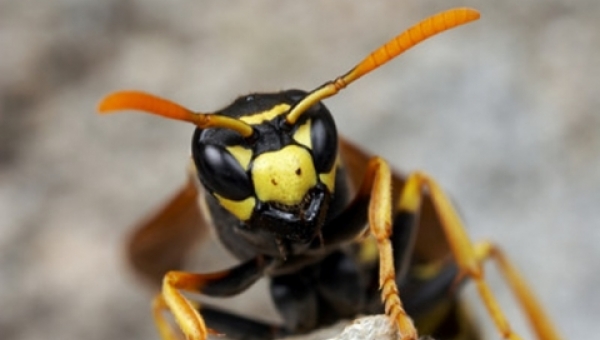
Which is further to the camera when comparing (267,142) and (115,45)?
(115,45)

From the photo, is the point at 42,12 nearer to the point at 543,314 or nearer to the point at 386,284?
the point at 543,314

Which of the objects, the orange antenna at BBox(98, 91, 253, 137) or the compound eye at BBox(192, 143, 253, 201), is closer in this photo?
the orange antenna at BBox(98, 91, 253, 137)

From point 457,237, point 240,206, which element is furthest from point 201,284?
point 457,237

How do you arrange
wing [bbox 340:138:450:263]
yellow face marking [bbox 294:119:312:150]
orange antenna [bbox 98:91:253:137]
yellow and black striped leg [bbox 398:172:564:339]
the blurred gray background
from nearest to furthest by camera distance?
1. orange antenna [bbox 98:91:253:137]
2. yellow face marking [bbox 294:119:312:150]
3. yellow and black striped leg [bbox 398:172:564:339]
4. wing [bbox 340:138:450:263]
5. the blurred gray background

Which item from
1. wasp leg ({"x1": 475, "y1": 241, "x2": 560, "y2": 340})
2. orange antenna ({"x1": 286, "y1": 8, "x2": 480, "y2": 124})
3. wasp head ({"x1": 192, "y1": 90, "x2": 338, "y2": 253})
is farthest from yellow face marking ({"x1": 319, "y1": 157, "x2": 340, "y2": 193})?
wasp leg ({"x1": 475, "y1": 241, "x2": 560, "y2": 340})

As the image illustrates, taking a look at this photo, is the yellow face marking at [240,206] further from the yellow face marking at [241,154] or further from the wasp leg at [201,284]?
the wasp leg at [201,284]

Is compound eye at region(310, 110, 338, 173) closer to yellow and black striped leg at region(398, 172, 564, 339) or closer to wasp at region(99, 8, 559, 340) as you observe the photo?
wasp at region(99, 8, 559, 340)

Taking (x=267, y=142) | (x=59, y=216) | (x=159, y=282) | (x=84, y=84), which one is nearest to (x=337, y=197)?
(x=267, y=142)
